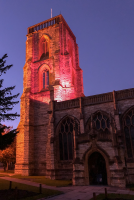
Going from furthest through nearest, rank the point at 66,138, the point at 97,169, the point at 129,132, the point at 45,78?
the point at 45,78 < the point at 66,138 < the point at 129,132 < the point at 97,169

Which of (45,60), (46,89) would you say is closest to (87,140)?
(46,89)

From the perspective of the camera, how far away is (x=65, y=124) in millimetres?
24062

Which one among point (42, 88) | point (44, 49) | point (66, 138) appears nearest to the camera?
point (66, 138)

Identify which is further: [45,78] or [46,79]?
[45,78]

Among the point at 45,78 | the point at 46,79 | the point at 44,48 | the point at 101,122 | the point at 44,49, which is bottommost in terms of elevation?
the point at 101,122

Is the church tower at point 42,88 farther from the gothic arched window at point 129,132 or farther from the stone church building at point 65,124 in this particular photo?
the gothic arched window at point 129,132

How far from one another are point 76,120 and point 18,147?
1129 centimetres

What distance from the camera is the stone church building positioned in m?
16.3

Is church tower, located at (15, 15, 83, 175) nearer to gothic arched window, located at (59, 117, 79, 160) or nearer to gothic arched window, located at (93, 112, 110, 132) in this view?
gothic arched window, located at (59, 117, 79, 160)

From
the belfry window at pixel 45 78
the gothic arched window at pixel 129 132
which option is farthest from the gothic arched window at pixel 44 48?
the gothic arched window at pixel 129 132

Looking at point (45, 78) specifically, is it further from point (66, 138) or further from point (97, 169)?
point (97, 169)

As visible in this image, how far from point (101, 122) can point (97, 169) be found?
6406 mm

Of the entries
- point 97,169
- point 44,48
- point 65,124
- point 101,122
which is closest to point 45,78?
point 44,48

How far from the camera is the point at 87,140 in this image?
16859 millimetres
